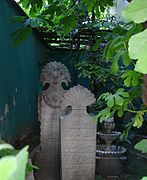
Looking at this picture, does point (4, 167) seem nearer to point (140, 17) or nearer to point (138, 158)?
point (140, 17)

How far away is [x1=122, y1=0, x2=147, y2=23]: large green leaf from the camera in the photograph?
616mm

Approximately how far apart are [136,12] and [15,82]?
4468mm

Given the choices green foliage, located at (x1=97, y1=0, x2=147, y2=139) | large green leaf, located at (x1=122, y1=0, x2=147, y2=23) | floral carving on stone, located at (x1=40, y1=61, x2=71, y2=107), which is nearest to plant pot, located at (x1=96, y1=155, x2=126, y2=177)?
floral carving on stone, located at (x1=40, y1=61, x2=71, y2=107)

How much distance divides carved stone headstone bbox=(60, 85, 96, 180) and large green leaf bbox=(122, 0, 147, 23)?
3.21 metres

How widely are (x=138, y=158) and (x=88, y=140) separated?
1668 millimetres

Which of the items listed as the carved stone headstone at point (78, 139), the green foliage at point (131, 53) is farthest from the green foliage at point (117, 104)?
the carved stone headstone at point (78, 139)

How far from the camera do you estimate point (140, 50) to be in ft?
1.94

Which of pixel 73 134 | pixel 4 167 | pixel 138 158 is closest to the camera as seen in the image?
pixel 4 167

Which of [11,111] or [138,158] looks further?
[138,158]

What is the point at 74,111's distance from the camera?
386cm

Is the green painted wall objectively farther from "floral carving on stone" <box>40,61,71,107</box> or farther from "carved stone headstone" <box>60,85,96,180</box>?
"carved stone headstone" <box>60,85,96,180</box>

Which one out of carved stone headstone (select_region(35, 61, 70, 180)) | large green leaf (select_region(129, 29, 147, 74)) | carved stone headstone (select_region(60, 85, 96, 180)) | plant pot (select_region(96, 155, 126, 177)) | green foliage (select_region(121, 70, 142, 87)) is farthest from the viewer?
plant pot (select_region(96, 155, 126, 177))

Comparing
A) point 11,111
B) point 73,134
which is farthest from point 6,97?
point 73,134

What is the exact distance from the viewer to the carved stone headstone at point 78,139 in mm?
3840
